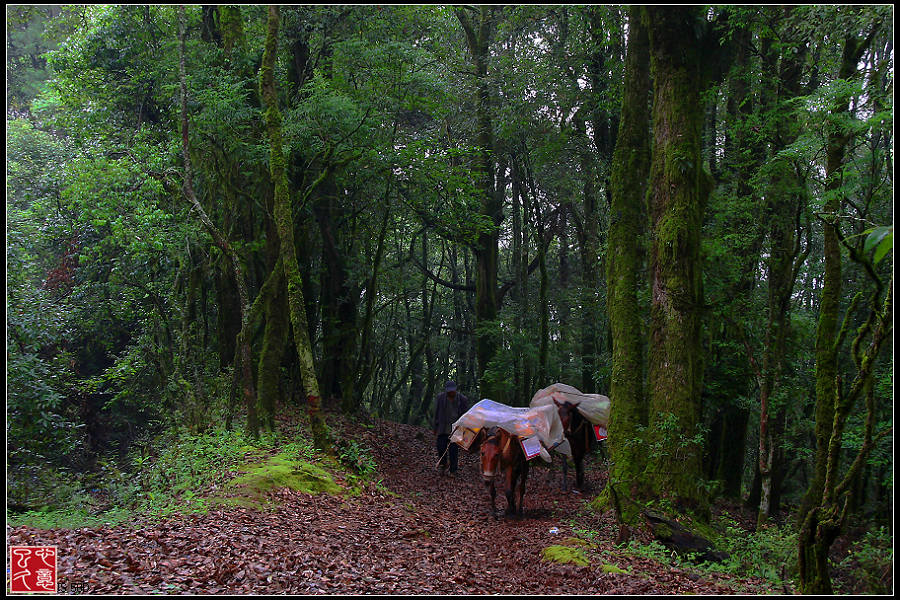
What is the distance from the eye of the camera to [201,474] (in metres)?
10.1

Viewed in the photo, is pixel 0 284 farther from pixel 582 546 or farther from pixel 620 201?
pixel 620 201

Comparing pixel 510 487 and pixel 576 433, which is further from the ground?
A: pixel 576 433

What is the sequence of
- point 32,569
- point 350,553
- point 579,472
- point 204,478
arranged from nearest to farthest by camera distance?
point 32,569
point 350,553
point 204,478
point 579,472

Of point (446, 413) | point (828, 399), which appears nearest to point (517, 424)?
point (446, 413)

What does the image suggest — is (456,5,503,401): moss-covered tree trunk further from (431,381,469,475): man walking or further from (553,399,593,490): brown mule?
(553,399,593,490): brown mule

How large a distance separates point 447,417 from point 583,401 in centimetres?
313

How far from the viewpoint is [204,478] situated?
9820 millimetres

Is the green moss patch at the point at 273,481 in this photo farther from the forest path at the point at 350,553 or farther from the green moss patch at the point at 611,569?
the green moss patch at the point at 611,569

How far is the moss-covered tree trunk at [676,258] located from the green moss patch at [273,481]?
5138 mm

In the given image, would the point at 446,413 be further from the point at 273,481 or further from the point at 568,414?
the point at 273,481

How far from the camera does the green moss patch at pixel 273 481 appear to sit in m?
8.70

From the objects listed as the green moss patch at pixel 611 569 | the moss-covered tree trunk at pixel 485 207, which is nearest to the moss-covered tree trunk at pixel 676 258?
the green moss patch at pixel 611 569

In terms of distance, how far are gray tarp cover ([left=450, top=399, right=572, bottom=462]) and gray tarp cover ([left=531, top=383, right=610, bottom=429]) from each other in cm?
143

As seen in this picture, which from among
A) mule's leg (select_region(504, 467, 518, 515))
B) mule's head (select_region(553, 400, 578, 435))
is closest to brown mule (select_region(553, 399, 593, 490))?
mule's head (select_region(553, 400, 578, 435))
